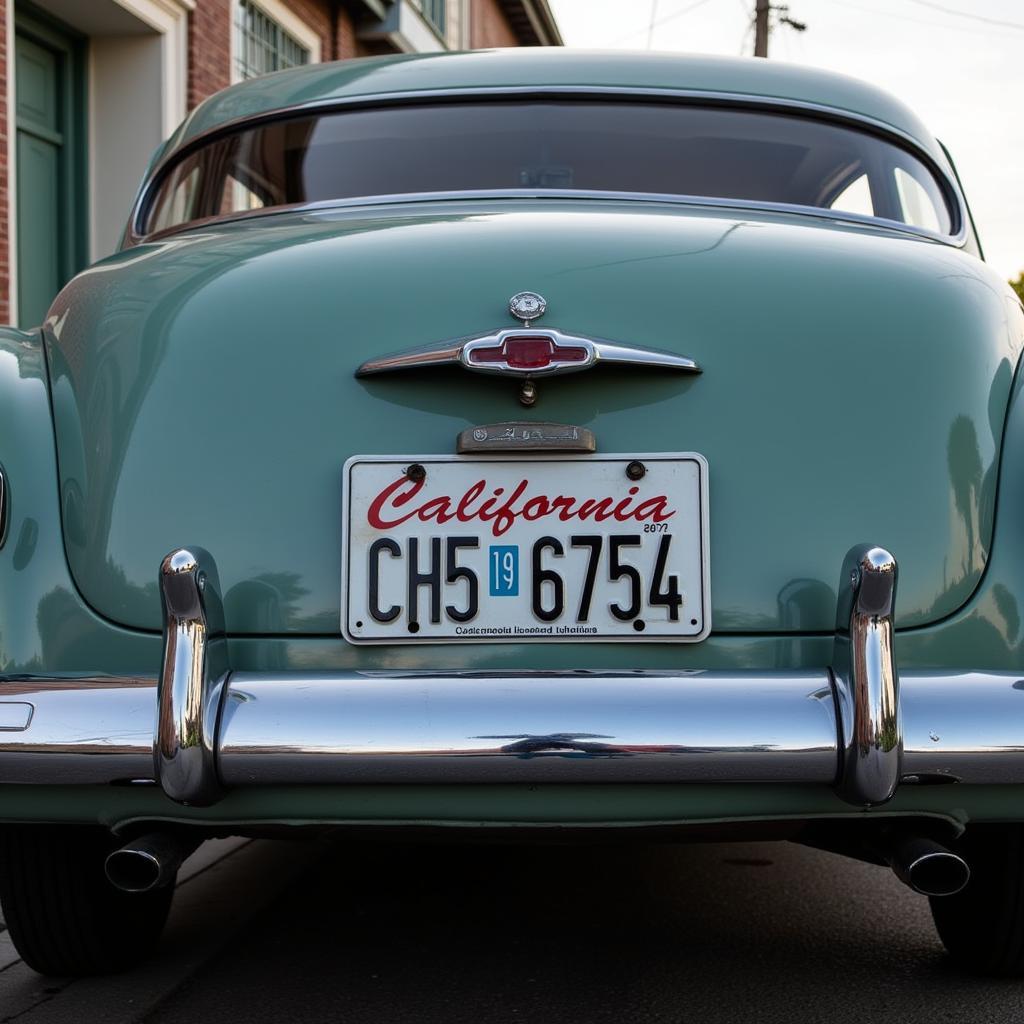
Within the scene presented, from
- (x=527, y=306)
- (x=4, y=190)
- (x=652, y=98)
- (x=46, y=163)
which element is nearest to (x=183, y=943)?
(x=527, y=306)

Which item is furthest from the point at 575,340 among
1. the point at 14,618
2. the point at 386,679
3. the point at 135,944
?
the point at 135,944

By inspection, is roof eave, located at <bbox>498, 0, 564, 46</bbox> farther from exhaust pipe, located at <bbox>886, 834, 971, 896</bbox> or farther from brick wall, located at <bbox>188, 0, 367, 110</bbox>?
exhaust pipe, located at <bbox>886, 834, 971, 896</bbox>

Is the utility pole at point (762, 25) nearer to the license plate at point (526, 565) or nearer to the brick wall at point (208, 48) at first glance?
the brick wall at point (208, 48)

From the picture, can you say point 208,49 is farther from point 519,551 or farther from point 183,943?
point 519,551

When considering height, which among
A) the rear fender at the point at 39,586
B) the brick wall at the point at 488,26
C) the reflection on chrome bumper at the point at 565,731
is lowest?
the reflection on chrome bumper at the point at 565,731

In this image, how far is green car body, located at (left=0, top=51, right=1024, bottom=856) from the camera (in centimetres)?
211

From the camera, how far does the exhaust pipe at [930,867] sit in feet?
6.86

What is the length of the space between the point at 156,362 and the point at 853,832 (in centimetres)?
140

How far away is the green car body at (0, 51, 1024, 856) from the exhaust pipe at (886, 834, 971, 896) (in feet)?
0.21

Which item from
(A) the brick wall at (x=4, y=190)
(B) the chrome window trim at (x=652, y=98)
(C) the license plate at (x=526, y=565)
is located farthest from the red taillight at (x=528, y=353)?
(A) the brick wall at (x=4, y=190)

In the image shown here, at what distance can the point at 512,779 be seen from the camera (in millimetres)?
1959

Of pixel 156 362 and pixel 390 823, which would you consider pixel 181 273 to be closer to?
pixel 156 362

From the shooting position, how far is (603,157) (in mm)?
3305

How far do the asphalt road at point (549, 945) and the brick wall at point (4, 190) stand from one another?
16.6 ft
